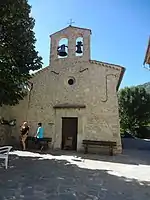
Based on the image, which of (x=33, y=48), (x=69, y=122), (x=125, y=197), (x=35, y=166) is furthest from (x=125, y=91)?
(x=125, y=197)

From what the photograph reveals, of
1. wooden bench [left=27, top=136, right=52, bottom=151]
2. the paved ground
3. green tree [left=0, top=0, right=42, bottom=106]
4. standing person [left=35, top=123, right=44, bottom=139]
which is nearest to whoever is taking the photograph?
the paved ground

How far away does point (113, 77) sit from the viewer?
16375 mm

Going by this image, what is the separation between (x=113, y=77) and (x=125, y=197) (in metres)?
10.9

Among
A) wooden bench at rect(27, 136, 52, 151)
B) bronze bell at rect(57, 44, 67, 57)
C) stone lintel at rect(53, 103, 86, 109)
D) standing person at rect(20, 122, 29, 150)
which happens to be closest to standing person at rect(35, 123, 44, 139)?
wooden bench at rect(27, 136, 52, 151)

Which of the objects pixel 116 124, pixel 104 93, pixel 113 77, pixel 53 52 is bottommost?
pixel 116 124

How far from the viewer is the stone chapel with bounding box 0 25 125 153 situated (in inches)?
634

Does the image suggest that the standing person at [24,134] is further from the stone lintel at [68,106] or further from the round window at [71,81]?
the round window at [71,81]

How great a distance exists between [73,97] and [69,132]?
8.38 ft

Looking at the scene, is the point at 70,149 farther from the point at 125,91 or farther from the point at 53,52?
the point at 125,91

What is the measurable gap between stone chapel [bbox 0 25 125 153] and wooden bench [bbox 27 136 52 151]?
0.37 metres

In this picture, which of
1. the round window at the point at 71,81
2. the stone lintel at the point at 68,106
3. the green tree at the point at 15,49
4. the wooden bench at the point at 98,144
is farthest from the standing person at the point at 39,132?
the round window at the point at 71,81

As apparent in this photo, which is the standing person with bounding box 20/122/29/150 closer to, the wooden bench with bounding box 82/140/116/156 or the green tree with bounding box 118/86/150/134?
the wooden bench with bounding box 82/140/116/156

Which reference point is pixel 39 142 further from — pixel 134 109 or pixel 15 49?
pixel 134 109

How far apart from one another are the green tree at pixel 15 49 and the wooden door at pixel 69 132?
509 centimetres
